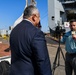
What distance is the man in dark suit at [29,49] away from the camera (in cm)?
299

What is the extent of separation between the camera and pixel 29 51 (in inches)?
119

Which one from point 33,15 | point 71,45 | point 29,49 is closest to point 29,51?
point 29,49

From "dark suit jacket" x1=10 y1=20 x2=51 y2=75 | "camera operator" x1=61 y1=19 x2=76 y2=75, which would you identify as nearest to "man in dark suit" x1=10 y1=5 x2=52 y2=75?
"dark suit jacket" x1=10 y1=20 x2=51 y2=75

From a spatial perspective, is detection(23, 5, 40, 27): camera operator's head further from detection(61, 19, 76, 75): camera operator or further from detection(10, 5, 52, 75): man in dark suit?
Answer: detection(61, 19, 76, 75): camera operator

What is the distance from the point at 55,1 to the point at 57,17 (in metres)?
2.42

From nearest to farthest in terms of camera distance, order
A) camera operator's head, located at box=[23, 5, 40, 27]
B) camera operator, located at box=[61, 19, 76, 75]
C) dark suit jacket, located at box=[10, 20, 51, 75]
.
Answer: dark suit jacket, located at box=[10, 20, 51, 75] → camera operator's head, located at box=[23, 5, 40, 27] → camera operator, located at box=[61, 19, 76, 75]

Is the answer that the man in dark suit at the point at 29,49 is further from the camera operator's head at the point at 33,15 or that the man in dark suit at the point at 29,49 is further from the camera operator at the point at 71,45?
the camera operator at the point at 71,45

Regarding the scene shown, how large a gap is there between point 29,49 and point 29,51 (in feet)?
0.08

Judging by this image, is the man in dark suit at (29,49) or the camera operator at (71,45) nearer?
the man in dark suit at (29,49)

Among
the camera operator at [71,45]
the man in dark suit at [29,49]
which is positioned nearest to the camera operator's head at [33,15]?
the man in dark suit at [29,49]

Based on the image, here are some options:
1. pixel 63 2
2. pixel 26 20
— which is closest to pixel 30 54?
pixel 26 20

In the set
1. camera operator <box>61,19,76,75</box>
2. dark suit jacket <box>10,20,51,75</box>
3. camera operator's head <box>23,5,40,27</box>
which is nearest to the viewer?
dark suit jacket <box>10,20,51,75</box>

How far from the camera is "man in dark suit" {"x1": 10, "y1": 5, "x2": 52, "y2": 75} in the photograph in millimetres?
2986

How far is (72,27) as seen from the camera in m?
5.11
